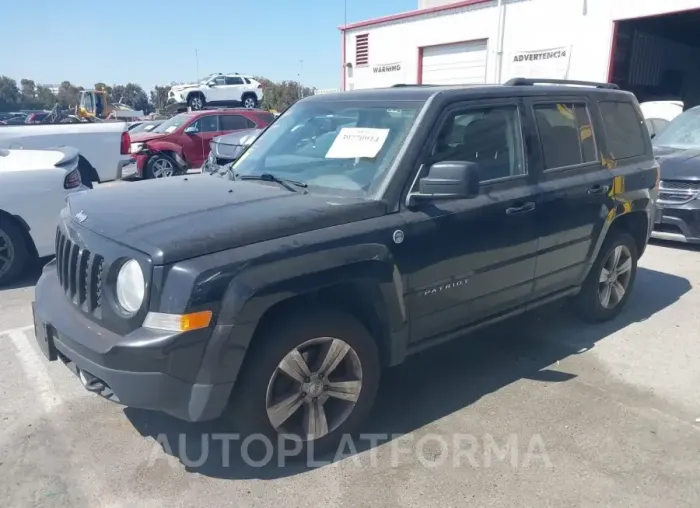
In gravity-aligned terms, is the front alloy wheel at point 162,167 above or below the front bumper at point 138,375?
below

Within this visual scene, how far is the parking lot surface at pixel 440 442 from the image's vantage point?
2924 millimetres

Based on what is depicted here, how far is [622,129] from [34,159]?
5.76m

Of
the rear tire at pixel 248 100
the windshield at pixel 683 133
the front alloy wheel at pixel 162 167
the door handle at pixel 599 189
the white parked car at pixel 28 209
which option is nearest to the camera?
the door handle at pixel 599 189

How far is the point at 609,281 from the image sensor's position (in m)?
5.07

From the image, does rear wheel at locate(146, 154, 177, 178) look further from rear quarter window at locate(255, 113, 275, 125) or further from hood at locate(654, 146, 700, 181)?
hood at locate(654, 146, 700, 181)

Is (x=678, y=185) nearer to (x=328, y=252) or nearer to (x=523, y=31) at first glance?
(x=328, y=252)

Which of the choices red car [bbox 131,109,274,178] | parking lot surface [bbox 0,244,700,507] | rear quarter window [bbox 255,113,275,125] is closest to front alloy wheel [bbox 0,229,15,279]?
parking lot surface [bbox 0,244,700,507]

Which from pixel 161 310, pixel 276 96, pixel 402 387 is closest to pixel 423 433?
pixel 402 387

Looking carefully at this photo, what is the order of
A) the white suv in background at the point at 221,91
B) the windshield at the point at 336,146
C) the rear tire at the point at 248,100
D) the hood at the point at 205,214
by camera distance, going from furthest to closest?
the rear tire at the point at 248,100 < the white suv in background at the point at 221,91 < the windshield at the point at 336,146 < the hood at the point at 205,214

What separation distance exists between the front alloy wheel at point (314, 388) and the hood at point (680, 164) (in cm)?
613

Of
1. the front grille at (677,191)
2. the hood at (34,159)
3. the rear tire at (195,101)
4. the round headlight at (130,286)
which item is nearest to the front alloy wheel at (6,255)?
the hood at (34,159)

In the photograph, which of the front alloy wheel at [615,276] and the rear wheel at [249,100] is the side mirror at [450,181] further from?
the rear wheel at [249,100]

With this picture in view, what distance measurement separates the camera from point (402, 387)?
3994 mm

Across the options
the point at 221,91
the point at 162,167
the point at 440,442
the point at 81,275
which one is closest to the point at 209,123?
the point at 162,167
